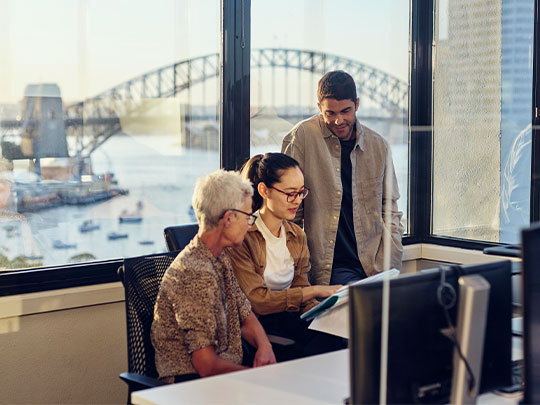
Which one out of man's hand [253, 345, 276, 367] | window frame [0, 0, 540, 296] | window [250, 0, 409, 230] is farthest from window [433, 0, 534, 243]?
man's hand [253, 345, 276, 367]

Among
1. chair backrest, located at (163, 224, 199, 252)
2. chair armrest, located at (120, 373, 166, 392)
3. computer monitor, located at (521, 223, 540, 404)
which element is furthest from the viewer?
chair backrest, located at (163, 224, 199, 252)

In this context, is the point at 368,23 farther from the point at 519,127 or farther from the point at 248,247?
the point at 248,247

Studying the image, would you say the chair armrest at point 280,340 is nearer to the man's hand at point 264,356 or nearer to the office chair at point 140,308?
the man's hand at point 264,356

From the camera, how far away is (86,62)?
112 inches

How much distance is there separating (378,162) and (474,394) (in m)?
1.90

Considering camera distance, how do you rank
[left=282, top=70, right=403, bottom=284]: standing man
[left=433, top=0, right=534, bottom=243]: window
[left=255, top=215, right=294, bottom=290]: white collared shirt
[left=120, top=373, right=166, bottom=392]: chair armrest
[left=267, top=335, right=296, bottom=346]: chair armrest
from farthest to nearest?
[left=433, top=0, right=534, bottom=243]: window < [left=282, top=70, right=403, bottom=284]: standing man < [left=255, top=215, right=294, bottom=290]: white collared shirt < [left=267, top=335, right=296, bottom=346]: chair armrest < [left=120, top=373, right=166, bottom=392]: chair armrest

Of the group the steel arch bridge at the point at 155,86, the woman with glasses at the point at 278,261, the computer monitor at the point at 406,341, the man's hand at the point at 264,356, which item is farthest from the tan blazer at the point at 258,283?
the computer monitor at the point at 406,341

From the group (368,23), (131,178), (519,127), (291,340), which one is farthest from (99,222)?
(519,127)

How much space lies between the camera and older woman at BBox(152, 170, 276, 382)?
1.98 meters

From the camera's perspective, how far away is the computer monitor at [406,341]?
1.28 m

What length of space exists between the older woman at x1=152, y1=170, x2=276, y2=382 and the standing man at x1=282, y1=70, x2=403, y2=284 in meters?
0.85

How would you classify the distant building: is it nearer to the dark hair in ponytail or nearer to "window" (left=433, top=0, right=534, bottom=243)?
the dark hair in ponytail

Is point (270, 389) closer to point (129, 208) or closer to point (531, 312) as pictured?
point (531, 312)

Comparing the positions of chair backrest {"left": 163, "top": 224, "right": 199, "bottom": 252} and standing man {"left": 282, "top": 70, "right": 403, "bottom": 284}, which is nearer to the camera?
chair backrest {"left": 163, "top": 224, "right": 199, "bottom": 252}
